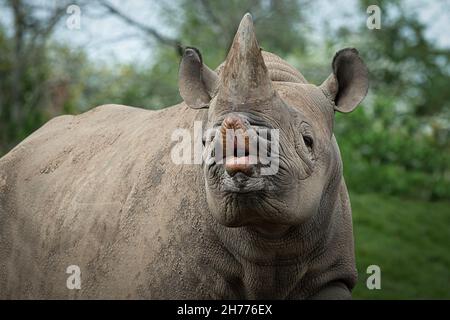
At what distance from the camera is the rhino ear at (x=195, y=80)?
5.33 m

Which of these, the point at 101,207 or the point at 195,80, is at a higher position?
the point at 195,80

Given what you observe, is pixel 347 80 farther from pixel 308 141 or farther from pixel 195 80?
pixel 195 80

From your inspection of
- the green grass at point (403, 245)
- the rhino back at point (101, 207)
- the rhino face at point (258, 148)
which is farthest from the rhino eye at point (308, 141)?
the green grass at point (403, 245)

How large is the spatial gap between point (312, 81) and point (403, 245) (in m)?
4.24

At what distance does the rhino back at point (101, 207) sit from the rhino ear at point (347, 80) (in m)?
0.78

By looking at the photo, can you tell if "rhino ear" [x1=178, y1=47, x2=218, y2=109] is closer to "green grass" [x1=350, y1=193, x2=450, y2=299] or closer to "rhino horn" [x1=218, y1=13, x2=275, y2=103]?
"rhino horn" [x1=218, y1=13, x2=275, y2=103]

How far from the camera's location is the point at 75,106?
17672 mm

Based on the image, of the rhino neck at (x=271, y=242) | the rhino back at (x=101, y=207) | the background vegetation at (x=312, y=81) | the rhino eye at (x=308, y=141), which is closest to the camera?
the rhino eye at (x=308, y=141)

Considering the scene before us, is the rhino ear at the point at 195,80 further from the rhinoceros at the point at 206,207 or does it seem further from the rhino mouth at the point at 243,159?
the rhino mouth at the point at 243,159

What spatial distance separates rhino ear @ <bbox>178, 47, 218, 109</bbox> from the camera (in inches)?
210

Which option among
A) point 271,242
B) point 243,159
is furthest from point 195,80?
point 243,159

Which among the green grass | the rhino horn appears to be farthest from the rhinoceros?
the green grass

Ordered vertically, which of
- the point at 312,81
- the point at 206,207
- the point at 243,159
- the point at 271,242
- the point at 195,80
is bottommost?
the point at 271,242

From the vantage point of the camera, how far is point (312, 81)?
1602 centimetres
